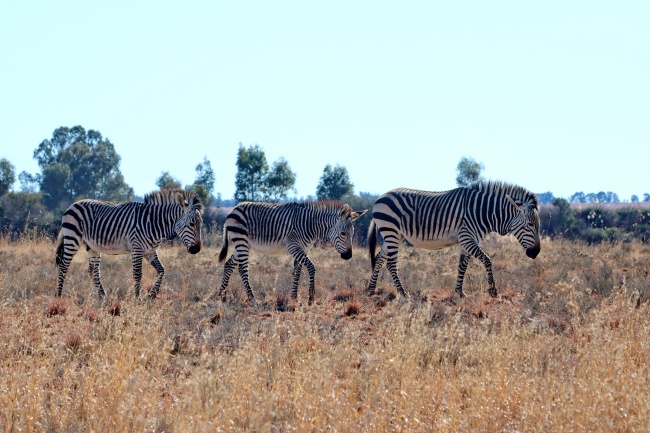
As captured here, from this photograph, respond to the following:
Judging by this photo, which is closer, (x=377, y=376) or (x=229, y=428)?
(x=229, y=428)

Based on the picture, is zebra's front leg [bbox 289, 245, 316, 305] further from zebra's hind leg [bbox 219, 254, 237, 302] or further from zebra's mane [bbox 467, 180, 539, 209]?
zebra's mane [bbox 467, 180, 539, 209]

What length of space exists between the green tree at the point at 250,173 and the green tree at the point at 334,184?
15.9ft

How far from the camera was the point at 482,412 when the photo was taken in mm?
5777

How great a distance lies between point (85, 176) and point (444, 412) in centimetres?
6666

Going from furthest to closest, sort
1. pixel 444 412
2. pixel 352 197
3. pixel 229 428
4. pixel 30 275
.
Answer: pixel 352 197 → pixel 30 275 → pixel 444 412 → pixel 229 428

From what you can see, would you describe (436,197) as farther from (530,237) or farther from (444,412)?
(444,412)

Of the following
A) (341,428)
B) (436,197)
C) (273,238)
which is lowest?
(341,428)

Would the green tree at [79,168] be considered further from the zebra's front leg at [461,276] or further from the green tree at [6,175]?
the zebra's front leg at [461,276]

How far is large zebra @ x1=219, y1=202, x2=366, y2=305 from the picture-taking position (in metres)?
13.9

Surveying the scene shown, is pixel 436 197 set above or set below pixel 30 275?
above

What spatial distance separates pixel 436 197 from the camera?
14734mm

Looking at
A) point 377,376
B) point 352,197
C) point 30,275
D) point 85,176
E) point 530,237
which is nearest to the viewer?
point 377,376

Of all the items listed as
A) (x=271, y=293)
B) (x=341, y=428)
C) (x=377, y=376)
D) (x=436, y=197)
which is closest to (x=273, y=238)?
(x=271, y=293)

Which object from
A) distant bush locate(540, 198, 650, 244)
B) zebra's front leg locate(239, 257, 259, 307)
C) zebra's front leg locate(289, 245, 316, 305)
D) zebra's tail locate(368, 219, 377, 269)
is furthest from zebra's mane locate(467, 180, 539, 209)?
distant bush locate(540, 198, 650, 244)
